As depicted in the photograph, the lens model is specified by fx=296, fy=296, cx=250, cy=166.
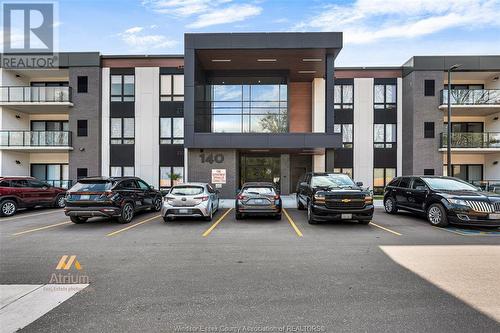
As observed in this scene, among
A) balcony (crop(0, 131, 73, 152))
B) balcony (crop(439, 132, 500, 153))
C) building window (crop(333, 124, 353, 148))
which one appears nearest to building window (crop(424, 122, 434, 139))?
balcony (crop(439, 132, 500, 153))

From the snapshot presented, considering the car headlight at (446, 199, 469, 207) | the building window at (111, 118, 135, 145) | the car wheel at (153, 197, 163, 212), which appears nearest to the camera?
the car headlight at (446, 199, 469, 207)

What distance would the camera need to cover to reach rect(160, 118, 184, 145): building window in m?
22.9

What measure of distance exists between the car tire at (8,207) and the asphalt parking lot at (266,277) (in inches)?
165

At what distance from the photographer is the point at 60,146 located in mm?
22375

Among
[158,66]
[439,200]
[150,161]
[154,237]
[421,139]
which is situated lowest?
[154,237]

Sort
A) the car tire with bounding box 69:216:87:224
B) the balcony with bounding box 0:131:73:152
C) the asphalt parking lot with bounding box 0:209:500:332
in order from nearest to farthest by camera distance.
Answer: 1. the asphalt parking lot with bounding box 0:209:500:332
2. the car tire with bounding box 69:216:87:224
3. the balcony with bounding box 0:131:73:152

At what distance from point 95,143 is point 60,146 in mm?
2496

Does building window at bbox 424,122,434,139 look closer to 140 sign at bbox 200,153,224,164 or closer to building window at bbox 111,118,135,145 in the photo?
140 sign at bbox 200,153,224,164

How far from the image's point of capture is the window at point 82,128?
22891 millimetres

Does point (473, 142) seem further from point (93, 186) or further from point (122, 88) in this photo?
point (122, 88)

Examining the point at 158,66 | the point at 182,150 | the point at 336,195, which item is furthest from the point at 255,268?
the point at 158,66

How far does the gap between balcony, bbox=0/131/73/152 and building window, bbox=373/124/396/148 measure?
79.6ft

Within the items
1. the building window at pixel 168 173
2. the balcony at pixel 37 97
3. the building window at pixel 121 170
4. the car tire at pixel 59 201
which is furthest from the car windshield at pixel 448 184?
the balcony at pixel 37 97

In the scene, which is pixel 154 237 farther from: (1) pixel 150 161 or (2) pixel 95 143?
(2) pixel 95 143
